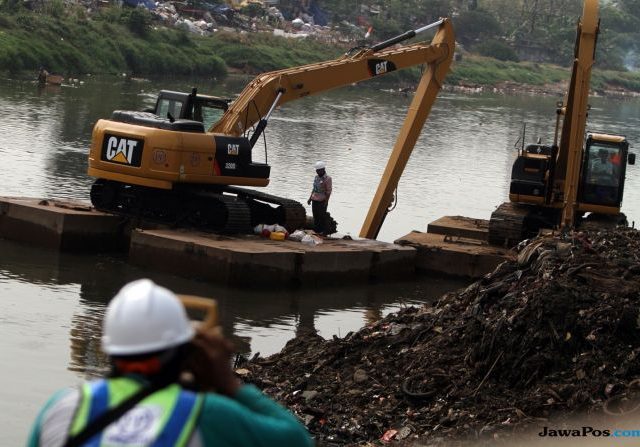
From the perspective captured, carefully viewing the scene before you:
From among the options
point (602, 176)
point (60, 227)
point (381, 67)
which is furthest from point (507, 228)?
point (60, 227)

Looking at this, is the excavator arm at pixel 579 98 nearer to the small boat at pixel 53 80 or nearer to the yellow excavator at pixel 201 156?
the yellow excavator at pixel 201 156

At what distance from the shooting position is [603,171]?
67.3 ft

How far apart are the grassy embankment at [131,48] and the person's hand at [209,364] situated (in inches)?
1982

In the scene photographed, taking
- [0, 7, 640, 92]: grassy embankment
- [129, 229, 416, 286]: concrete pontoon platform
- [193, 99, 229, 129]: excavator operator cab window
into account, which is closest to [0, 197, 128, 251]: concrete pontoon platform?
[129, 229, 416, 286]: concrete pontoon platform

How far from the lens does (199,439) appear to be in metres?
3.43

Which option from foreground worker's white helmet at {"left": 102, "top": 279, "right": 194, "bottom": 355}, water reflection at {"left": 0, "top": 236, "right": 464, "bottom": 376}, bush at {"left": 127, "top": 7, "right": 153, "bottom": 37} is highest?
bush at {"left": 127, "top": 7, "right": 153, "bottom": 37}

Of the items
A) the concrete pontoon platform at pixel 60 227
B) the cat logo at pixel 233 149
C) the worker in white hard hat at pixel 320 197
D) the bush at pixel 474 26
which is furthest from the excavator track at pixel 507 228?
the bush at pixel 474 26

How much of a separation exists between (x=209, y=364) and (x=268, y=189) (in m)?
24.3

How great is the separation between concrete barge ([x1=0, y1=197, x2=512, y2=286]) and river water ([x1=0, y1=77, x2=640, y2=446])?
7.3 inches

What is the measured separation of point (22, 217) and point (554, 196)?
25.6 ft

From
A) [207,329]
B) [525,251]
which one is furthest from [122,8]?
[207,329]

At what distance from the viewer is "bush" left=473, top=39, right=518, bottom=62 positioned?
114 metres

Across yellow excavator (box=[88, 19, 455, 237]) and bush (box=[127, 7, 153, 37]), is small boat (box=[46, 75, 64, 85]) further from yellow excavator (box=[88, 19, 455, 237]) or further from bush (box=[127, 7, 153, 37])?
yellow excavator (box=[88, 19, 455, 237])

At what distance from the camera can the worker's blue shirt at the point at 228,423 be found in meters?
3.43
